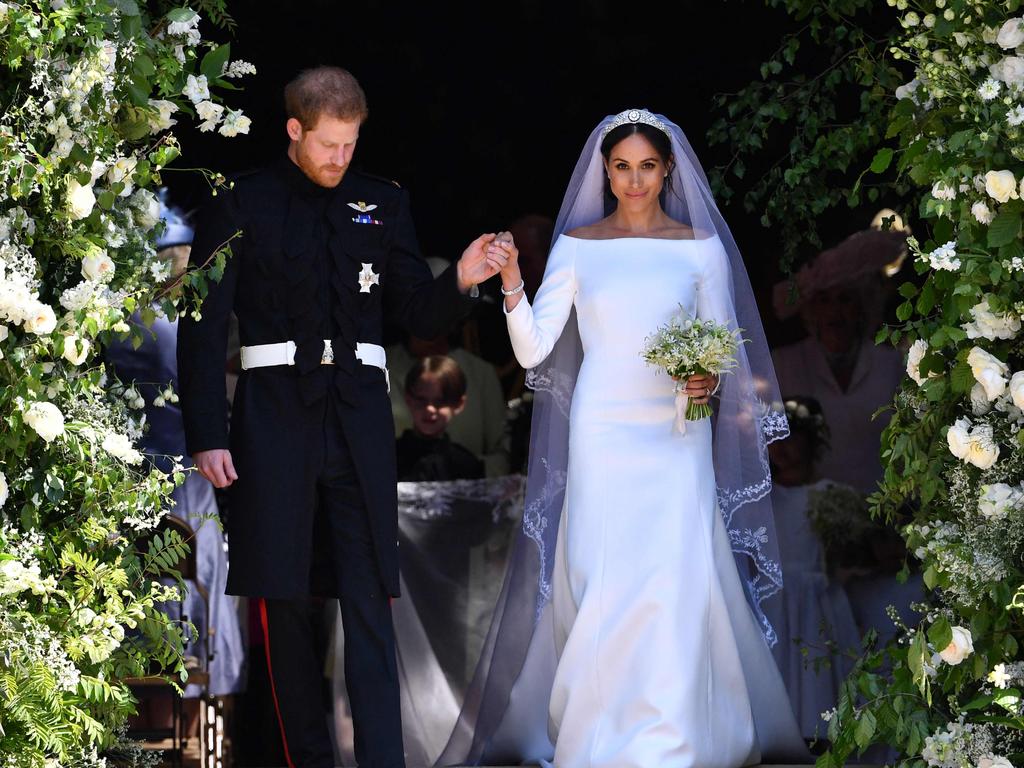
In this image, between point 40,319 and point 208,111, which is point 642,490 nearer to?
point 208,111

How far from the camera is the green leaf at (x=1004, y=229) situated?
3.81m

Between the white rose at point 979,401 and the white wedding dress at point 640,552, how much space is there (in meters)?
1.30

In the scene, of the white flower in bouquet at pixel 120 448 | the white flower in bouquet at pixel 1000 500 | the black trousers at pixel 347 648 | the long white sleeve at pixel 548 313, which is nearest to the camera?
the white flower in bouquet at pixel 120 448

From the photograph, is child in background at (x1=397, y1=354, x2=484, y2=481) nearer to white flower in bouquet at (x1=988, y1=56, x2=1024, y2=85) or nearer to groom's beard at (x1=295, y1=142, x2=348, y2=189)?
groom's beard at (x1=295, y1=142, x2=348, y2=189)

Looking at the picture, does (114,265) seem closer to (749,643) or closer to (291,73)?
(749,643)

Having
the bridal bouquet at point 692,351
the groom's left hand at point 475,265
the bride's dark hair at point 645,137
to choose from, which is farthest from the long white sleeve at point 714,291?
the groom's left hand at point 475,265

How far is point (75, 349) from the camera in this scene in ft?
11.8

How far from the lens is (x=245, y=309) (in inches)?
183

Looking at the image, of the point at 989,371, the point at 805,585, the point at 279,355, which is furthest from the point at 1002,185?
the point at 805,585

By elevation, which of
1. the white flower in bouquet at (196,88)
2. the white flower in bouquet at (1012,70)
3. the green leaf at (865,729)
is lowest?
the green leaf at (865,729)

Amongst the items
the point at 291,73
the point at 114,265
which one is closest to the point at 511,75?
the point at 291,73

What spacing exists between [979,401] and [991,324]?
21cm

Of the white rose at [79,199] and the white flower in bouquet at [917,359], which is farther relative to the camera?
the white flower in bouquet at [917,359]

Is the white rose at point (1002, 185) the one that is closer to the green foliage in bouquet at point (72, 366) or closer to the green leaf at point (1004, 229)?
the green leaf at point (1004, 229)
